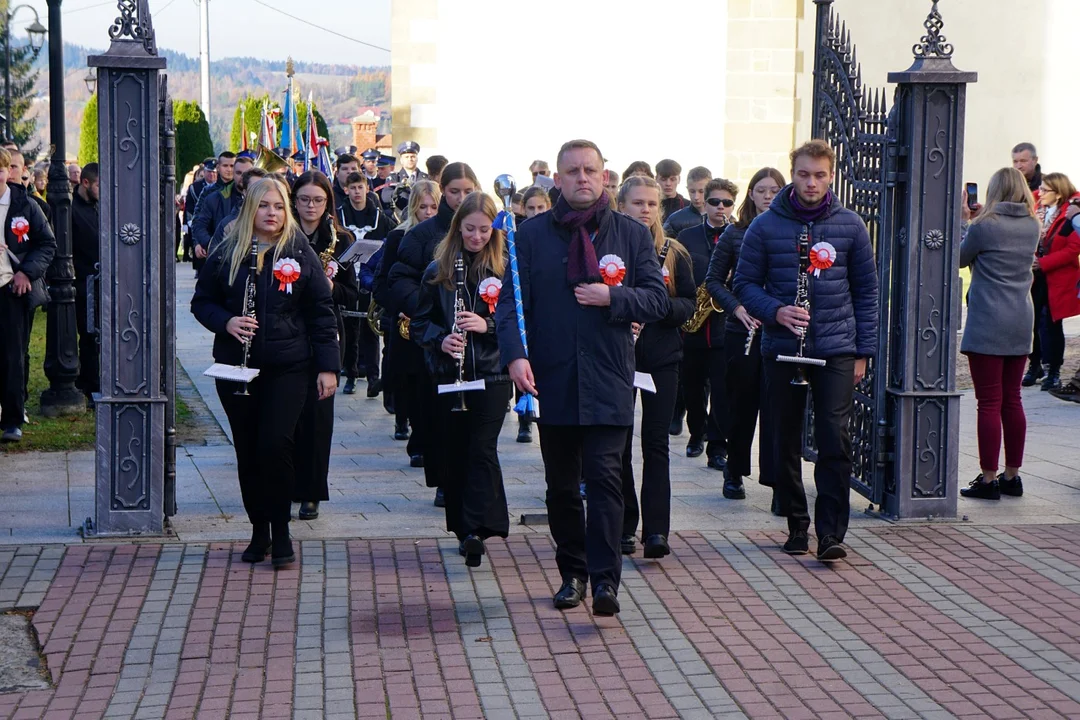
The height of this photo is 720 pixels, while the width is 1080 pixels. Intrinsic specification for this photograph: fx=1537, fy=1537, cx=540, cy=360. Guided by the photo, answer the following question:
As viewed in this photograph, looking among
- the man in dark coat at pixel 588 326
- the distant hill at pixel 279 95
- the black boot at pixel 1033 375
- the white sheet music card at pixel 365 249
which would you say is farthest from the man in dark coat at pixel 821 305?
the distant hill at pixel 279 95

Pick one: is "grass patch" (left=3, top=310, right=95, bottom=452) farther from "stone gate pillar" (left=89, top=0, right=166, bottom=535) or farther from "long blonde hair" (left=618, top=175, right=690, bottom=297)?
"long blonde hair" (left=618, top=175, right=690, bottom=297)

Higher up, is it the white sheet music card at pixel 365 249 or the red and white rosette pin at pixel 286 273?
the white sheet music card at pixel 365 249

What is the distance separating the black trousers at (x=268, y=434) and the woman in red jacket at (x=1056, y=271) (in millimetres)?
7839

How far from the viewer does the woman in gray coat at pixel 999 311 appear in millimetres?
8648

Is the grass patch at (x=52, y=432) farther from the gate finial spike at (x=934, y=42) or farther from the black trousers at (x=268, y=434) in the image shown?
the gate finial spike at (x=934, y=42)

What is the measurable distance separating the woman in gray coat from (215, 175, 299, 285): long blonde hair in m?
3.84

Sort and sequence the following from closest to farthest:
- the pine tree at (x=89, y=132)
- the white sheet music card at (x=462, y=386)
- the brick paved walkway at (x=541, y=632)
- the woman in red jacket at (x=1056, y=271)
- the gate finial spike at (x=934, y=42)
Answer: the brick paved walkway at (x=541, y=632) → the white sheet music card at (x=462, y=386) → the gate finial spike at (x=934, y=42) → the woman in red jacket at (x=1056, y=271) → the pine tree at (x=89, y=132)

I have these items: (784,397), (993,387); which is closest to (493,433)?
(784,397)

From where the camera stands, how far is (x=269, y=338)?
7.07 metres

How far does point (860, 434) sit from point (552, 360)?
10.2 ft

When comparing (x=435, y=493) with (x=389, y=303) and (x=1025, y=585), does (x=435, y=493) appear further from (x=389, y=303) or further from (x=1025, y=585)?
(x=1025, y=585)

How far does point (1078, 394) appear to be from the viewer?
13.0 m

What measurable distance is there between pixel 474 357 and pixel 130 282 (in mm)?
1780

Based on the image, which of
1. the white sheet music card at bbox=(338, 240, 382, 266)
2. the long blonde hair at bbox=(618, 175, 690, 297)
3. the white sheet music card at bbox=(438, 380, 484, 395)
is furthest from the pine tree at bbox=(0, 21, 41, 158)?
the white sheet music card at bbox=(438, 380, 484, 395)
